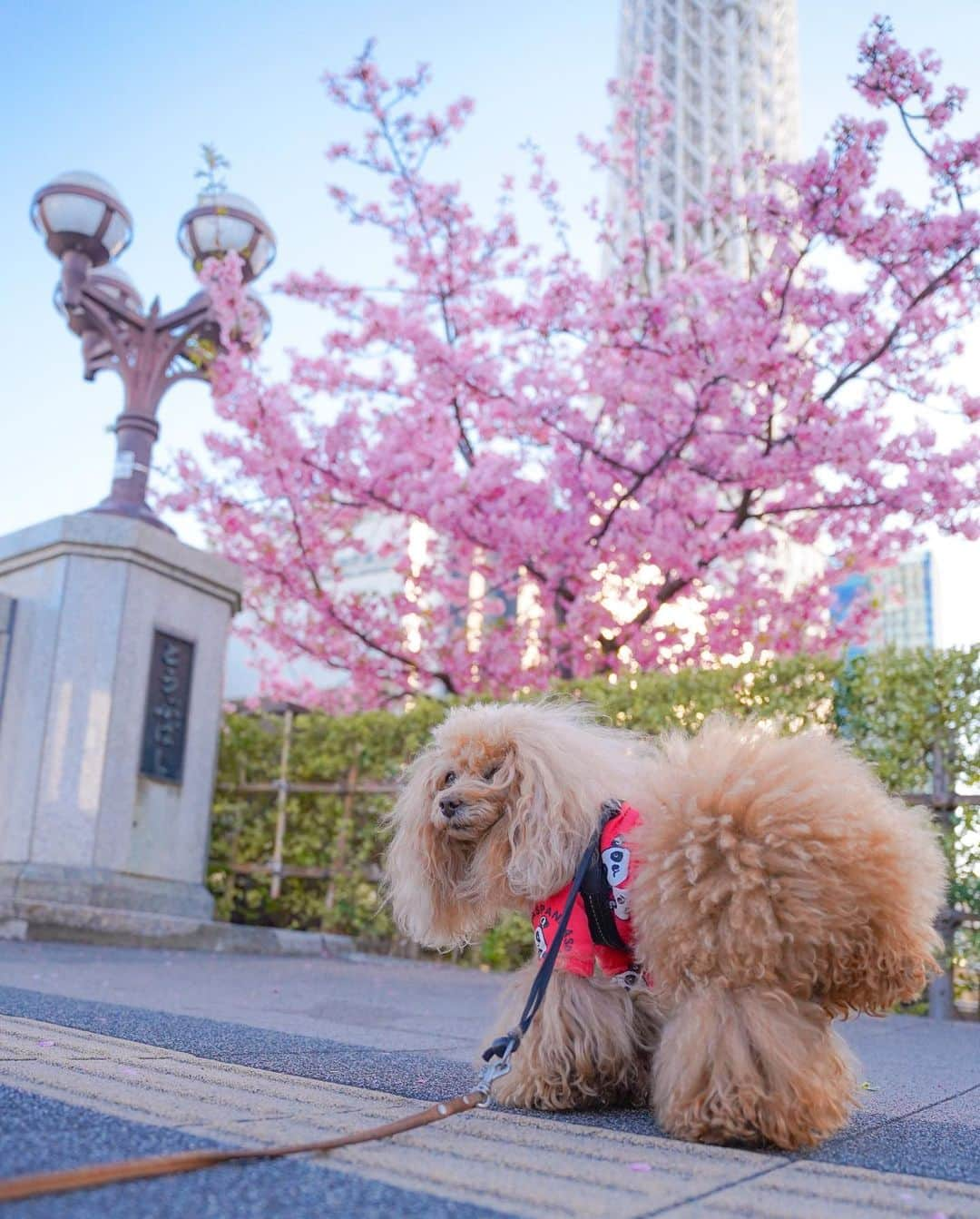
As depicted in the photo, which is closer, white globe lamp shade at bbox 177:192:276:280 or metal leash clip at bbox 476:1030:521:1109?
metal leash clip at bbox 476:1030:521:1109

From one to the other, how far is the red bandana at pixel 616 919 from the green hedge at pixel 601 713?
153cm

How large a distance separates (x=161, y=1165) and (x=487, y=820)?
1124 mm

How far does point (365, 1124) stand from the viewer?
1.82m

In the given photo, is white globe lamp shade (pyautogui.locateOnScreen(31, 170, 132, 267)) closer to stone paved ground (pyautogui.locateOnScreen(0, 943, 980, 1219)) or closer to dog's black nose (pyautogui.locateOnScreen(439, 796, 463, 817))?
stone paved ground (pyautogui.locateOnScreen(0, 943, 980, 1219))

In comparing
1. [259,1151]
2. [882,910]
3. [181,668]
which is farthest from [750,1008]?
[181,668]

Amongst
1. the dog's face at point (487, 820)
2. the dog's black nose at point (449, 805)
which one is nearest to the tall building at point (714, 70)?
the dog's face at point (487, 820)

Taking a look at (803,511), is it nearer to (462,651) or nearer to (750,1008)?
(462,651)

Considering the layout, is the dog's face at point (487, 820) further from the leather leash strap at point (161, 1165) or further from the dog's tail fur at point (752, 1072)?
the leather leash strap at point (161, 1165)

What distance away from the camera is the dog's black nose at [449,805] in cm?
236

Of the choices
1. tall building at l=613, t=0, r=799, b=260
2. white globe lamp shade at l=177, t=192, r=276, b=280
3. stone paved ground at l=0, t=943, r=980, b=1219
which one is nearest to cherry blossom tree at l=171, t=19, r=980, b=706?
white globe lamp shade at l=177, t=192, r=276, b=280

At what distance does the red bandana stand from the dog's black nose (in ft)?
0.91

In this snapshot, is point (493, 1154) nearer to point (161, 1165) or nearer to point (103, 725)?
point (161, 1165)

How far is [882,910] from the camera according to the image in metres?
1.87

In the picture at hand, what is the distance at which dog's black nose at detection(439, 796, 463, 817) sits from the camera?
2.36 m
